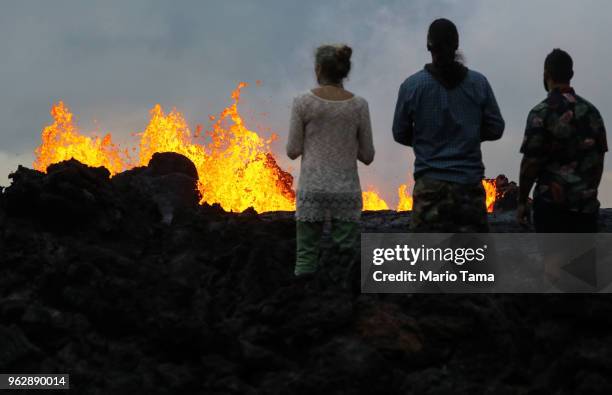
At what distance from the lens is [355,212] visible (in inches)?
303

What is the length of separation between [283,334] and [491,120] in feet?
8.95

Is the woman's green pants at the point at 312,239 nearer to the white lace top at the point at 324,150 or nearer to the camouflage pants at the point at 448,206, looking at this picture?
the white lace top at the point at 324,150

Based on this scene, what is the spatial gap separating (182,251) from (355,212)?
16.2 ft

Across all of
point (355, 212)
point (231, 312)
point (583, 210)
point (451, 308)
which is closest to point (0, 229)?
point (231, 312)

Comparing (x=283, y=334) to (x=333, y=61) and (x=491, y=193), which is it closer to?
(x=333, y=61)

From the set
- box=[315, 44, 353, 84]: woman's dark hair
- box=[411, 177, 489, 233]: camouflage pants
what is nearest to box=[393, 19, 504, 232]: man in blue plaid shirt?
box=[411, 177, 489, 233]: camouflage pants

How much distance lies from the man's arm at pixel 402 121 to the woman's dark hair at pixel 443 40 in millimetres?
433

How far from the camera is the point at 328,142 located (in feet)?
24.7

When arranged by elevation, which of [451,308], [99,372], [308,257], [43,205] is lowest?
[99,372]

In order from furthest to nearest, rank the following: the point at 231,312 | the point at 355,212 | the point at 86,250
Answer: the point at 86,250 → the point at 231,312 → the point at 355,212

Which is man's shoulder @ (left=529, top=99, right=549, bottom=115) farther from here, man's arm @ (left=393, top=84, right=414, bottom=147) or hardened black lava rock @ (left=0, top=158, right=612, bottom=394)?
hardened black lava rock @ (left=0, top=158, right=612, bottom=394)

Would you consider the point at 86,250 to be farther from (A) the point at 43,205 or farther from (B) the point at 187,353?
(B) the point at 187,353

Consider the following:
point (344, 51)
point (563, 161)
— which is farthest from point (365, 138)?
point (563, 161)

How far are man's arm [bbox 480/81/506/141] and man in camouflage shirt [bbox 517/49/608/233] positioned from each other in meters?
0.46
